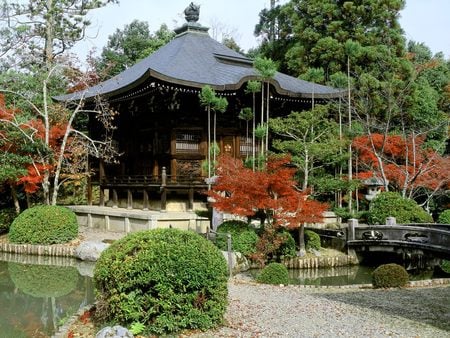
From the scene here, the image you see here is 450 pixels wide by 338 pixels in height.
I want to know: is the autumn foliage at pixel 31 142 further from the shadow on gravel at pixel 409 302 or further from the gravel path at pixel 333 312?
the shadow on gravel at pixel 409 302

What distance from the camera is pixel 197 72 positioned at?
18766 millimetres

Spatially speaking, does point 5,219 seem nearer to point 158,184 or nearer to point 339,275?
point 158,184

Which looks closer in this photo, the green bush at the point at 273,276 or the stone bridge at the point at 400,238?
the green bush at the point at 273,276

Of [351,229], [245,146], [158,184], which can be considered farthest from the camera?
[245,146]

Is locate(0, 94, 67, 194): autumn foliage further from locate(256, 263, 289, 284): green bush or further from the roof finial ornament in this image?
locate(256, 263, 289, 284): green bush

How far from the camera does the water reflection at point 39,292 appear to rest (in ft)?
28.0

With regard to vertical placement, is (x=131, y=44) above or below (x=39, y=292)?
above

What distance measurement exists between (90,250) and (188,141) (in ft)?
18.8

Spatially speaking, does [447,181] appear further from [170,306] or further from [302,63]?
[170,306]

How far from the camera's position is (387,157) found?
21.0 m

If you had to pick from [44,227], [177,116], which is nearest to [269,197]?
[177,116]

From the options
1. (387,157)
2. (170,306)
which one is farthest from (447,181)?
(170,306)

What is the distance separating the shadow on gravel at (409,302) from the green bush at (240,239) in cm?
377

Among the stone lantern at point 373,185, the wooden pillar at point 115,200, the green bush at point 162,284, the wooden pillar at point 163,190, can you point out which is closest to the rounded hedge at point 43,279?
the wooden pillar at point 163,190
